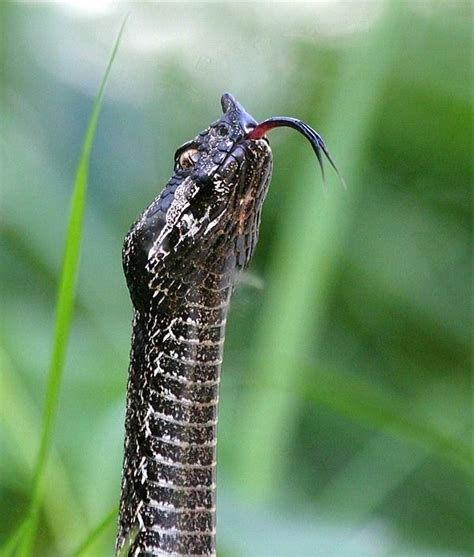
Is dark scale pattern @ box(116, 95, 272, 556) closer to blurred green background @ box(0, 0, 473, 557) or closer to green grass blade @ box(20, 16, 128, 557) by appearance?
green grass blade @ box(20, 16, 128, 557)

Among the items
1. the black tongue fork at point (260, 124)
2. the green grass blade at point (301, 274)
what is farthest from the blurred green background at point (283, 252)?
the black tongue fork at point (260, 124)

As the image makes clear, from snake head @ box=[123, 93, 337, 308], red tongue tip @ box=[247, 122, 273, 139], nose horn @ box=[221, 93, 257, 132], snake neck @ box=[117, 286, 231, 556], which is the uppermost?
nose horn @ box=[221, 93, 257, 132]

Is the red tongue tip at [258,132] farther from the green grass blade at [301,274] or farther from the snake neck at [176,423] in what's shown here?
the green grass blade at [301,274]

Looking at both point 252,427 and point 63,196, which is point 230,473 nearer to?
point 252,427

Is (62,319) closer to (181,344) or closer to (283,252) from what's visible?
(181,344)

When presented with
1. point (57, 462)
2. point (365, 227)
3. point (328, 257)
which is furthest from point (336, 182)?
point (57, 462)

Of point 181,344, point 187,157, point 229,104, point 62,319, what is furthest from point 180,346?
point 229,104

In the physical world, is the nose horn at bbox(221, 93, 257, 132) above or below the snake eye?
above

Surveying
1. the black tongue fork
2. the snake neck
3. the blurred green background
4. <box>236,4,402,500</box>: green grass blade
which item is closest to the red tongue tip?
the black tongue fork

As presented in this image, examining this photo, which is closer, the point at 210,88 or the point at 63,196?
the point at 63,196
